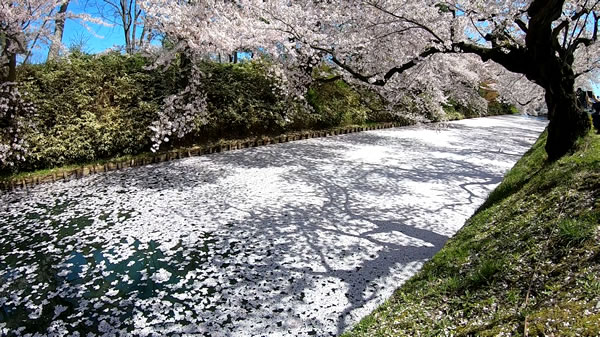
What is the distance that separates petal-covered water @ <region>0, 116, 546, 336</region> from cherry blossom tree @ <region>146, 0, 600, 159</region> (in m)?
1.82

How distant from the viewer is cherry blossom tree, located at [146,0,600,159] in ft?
12.4

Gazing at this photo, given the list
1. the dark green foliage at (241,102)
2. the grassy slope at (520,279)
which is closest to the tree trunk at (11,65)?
the dark green foliage at (241,102)

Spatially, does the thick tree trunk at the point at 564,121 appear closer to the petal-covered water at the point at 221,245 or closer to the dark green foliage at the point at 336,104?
the petal-covered water at the point at 221,245

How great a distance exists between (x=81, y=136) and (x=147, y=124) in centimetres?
134

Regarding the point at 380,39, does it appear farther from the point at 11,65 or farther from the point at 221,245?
the point at 11,65

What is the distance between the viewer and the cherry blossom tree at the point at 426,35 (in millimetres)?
3787

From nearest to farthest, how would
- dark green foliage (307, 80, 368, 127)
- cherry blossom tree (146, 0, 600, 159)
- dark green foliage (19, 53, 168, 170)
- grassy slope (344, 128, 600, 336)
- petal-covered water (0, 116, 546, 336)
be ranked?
grassy slope (344, 128, 600, 336) → petal-covered water (0, 116, 546, 336) → cherry blossom tree (146, 0, 600, 159) → dark green foliage (19, 53, 168, 170) → dark green foliage (307, 80, 368, 127)

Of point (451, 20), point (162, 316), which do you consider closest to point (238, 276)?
point (162, 316)

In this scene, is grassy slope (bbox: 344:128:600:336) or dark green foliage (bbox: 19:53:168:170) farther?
Answer: dark green foliage (bbox: 19:53:168:170)

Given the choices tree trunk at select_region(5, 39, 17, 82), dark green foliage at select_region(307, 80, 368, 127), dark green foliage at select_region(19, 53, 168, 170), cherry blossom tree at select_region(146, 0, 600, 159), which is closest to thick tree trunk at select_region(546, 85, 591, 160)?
cherry blossom tree at select_region(146, 0, 600, 159)

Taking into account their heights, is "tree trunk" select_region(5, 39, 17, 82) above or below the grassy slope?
above

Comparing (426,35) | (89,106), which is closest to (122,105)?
(89,106)

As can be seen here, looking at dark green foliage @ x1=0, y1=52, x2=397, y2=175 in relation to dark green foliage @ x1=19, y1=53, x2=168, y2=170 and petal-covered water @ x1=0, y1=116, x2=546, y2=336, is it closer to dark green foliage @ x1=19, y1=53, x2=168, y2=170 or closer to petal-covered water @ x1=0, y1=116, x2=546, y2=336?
dark green foliage @ x1=19, y1=53, x2=168, y2=170

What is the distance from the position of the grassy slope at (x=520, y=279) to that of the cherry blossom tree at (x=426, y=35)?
4.32ft
